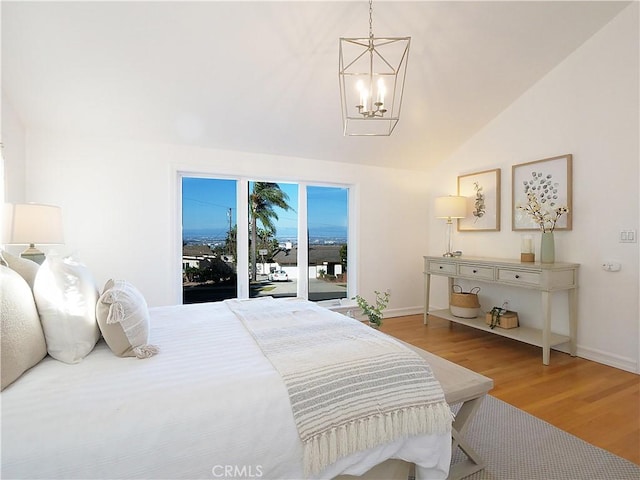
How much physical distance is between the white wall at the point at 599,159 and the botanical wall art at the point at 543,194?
0.07 m

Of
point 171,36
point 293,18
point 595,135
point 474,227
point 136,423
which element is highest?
point 293,18

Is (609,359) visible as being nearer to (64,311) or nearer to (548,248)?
(548,248)

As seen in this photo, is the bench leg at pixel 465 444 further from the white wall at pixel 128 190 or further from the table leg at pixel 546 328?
the white wall at pixel 128 190

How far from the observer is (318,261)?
4324 mm

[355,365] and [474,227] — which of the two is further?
[474,227]

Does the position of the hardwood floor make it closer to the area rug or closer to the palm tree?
the area rug

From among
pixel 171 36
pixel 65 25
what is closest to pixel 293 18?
pixel 171 36

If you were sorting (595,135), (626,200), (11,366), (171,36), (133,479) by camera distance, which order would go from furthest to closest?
(595,135)
(626,200)
(171,36)
(11,366)
(133,479)

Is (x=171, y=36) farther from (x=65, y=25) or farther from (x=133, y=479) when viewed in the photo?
(x=133, y=479)

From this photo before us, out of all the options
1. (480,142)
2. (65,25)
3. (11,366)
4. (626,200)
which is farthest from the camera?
(480,142)

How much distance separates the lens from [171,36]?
2396mm

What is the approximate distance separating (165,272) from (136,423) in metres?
2.62

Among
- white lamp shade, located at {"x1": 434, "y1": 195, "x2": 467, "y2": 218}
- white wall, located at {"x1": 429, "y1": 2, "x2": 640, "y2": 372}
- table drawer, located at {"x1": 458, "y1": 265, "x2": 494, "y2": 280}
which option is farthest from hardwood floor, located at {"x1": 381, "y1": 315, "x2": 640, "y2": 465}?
white lamp shade, located at {"x1": 434, "y1": 195, "x2": 467, "y2": 218}

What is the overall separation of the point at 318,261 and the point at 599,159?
121 inches
